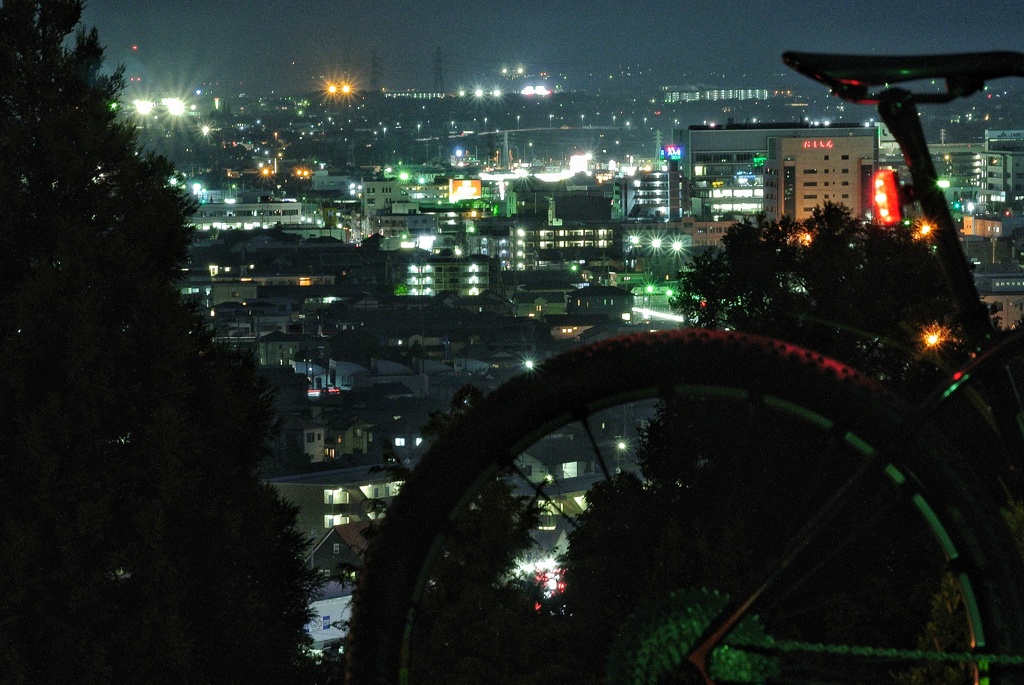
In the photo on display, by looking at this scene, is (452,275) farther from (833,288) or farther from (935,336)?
(935,336)

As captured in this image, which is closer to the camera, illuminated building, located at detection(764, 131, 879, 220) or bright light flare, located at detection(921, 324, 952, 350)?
bright light flare, located at detection(921, 324, 952, 350)

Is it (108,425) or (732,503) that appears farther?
(108,425)

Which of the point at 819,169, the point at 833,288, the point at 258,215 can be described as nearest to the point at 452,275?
the point at 819,169

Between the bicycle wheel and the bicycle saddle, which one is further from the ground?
the bicycle saddle

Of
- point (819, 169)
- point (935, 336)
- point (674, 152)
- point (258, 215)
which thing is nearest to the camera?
point (935, 336)

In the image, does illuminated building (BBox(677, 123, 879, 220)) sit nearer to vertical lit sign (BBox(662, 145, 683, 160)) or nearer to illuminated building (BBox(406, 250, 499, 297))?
vertical lit sign (BBox(662, 145, 683, 160))

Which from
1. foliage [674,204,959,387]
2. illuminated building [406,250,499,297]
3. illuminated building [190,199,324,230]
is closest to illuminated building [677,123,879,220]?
illuminated building [406,250,499,297]

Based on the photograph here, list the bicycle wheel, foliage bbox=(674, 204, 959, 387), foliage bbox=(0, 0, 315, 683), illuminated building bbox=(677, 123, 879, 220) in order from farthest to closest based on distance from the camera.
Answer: illuminated building bbox=(677, 123, 879, 220)
foliage bbox=(674, 204, 959, 387)
foliage bbox=(0, 0, 315, 683)
the bicycle wheel

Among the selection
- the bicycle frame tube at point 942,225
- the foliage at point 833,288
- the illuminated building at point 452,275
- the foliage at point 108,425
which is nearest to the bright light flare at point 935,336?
the foliage at point 833,288
